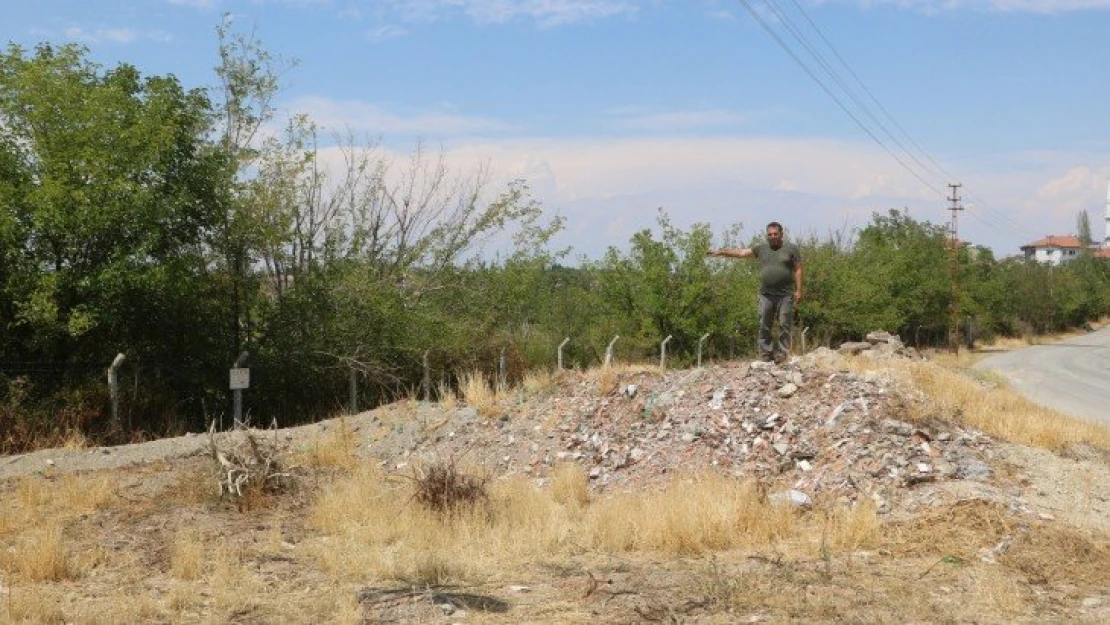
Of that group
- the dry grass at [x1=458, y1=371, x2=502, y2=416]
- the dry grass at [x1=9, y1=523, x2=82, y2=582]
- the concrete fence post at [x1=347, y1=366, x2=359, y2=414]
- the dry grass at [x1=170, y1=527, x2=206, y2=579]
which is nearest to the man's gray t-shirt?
the dry grass at [x1=458, y1=371, x2=502, y2=416]

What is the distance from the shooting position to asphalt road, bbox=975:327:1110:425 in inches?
956

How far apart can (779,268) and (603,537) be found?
5280 millimetres

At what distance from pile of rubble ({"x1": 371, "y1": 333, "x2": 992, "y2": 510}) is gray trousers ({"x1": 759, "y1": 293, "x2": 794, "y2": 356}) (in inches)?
17.8

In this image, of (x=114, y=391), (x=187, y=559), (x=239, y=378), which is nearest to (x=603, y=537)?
(x=187, y=559)

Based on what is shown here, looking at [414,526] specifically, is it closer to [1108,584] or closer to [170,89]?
[1108,584]

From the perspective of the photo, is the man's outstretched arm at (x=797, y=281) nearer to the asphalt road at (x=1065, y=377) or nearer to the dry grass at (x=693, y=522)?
the dry grass at (x=693, y=522)

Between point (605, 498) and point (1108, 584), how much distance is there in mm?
4856

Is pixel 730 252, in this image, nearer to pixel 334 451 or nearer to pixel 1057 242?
pixel 334 451

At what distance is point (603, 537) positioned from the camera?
29.1 ft

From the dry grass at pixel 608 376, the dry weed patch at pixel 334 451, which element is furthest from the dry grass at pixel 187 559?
the dry grass at pixel 608 376

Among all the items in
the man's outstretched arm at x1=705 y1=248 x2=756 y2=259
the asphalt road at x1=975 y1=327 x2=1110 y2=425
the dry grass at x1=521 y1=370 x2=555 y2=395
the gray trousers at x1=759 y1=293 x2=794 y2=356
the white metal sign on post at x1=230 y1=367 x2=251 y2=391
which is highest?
the man's outstretched arm at x1=705 y1=248 x2=756 y2=259

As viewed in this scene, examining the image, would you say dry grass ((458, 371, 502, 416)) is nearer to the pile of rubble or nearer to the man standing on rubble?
the pile of rubble

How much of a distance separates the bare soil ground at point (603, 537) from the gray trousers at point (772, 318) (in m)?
0.49

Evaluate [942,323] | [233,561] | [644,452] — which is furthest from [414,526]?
[942,323]
